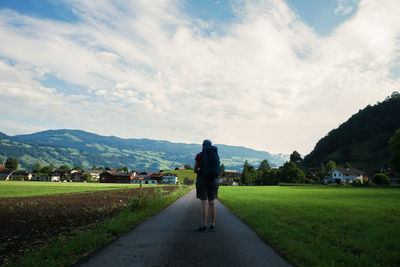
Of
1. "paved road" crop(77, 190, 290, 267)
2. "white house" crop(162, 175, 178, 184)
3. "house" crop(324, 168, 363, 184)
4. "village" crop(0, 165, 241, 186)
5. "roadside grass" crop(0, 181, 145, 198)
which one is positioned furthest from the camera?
"white house" crop(162, 175, 178, 184)

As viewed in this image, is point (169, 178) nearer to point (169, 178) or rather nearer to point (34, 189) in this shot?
point (169, 178)

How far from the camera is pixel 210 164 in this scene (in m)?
7.93

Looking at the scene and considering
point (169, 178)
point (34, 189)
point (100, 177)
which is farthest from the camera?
point (169, 178)

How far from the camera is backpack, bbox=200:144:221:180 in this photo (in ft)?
25.9

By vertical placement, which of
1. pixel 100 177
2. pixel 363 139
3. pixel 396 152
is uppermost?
pixel 363 139

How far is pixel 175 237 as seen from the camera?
6.78m

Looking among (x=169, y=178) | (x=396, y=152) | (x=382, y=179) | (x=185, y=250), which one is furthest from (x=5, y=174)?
(x=185, y=250)

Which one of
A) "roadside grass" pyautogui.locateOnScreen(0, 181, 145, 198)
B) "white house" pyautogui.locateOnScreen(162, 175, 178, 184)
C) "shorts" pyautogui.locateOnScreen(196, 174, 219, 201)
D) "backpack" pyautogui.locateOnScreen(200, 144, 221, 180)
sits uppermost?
"backpack" pyautogui.locateOnScreen(200, 144, 221, 180)

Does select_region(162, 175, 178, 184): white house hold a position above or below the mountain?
below

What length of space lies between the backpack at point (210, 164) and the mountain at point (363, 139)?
174m

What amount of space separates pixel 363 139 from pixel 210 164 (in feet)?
659

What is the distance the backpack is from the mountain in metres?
174

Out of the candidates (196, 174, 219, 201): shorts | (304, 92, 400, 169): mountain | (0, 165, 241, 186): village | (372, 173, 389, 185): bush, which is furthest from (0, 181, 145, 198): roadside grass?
(304, 92, 400, 169): mountain

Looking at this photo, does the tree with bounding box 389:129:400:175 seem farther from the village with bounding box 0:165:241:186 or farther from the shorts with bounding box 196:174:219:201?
the village with bounding box 0:165:241:186
